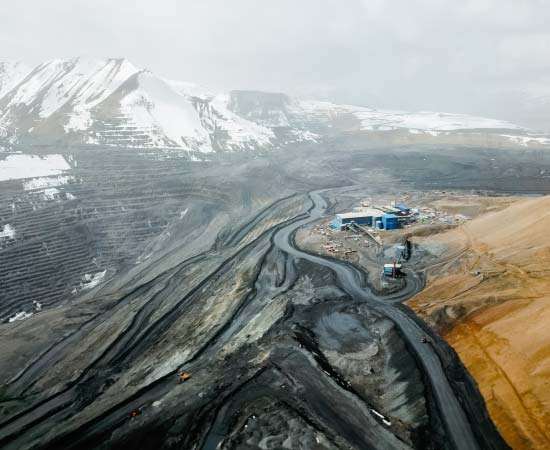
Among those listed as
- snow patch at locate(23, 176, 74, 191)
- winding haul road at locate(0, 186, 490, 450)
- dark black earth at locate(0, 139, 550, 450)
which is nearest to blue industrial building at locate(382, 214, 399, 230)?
dark black earth at locate(0, 139, 550, 450)

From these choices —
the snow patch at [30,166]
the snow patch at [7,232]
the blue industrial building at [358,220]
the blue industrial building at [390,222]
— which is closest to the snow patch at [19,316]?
the snow patch at [7,232]

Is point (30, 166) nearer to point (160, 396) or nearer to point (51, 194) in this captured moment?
point (51, 194)

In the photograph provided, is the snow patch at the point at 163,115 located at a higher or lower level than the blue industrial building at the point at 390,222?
higher

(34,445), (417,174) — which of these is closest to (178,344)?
(34,445)

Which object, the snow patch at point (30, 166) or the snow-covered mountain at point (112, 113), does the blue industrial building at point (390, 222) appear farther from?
the snow-covered mountain at point (112, 113)

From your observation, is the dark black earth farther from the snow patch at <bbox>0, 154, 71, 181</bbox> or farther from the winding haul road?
the snow patch at <bbox>0, 154, 71, 181</bbox>
